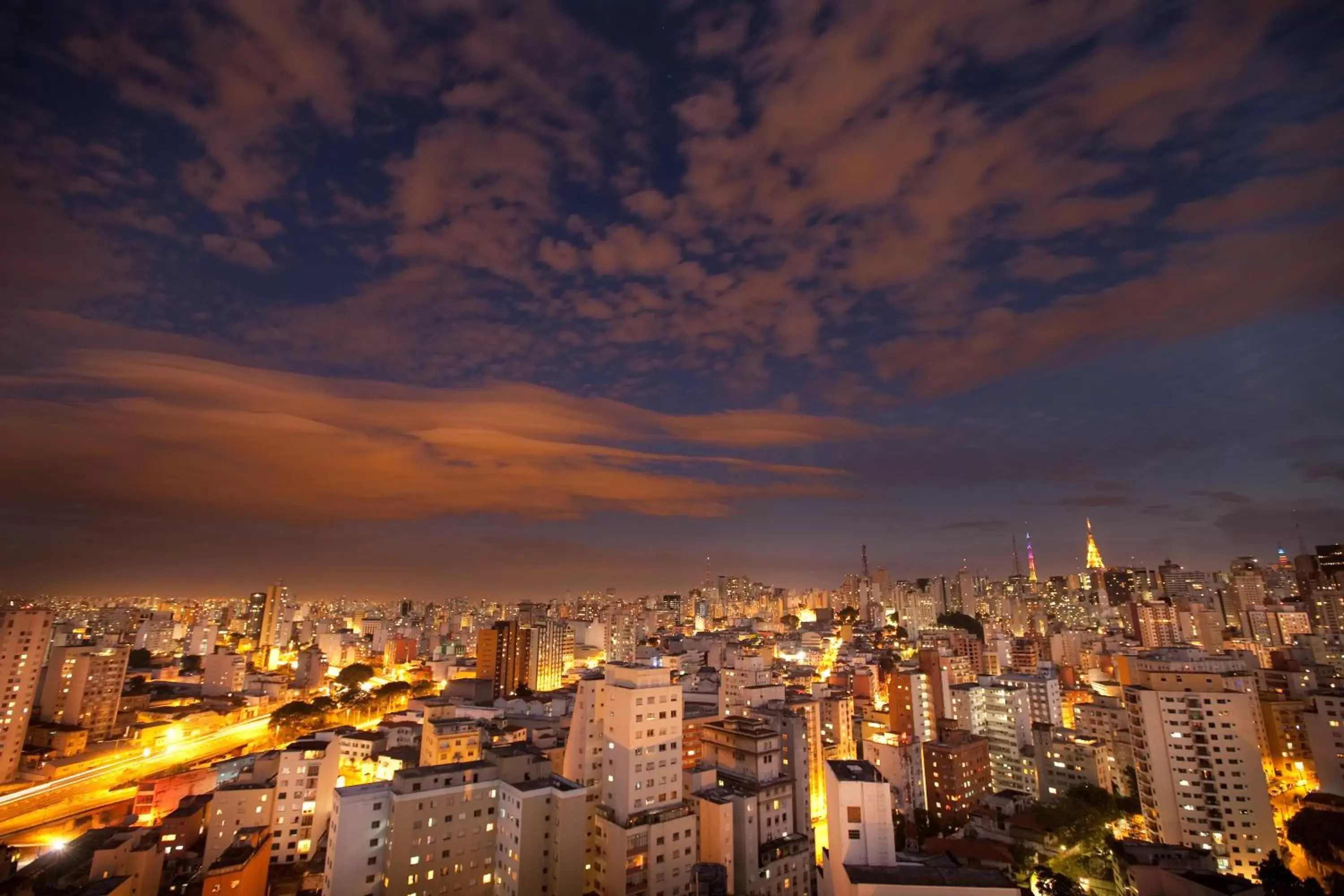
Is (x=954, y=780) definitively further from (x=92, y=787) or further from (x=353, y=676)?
(x=353, y=676)

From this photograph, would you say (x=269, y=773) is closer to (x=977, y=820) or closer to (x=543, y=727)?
(x=543, y=727)

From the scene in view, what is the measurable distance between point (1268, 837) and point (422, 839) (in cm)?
2582

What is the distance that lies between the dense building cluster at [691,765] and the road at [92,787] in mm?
192

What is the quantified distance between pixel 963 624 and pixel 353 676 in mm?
60025

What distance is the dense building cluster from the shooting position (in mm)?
16141

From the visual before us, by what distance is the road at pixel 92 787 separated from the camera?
26.8 metres

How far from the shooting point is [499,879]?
16469mm

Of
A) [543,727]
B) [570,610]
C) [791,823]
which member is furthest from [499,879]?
[570,610]

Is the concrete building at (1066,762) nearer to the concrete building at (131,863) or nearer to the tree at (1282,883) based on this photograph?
the tree at (1282,883)

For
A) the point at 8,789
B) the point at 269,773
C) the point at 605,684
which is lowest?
the point at 8,789

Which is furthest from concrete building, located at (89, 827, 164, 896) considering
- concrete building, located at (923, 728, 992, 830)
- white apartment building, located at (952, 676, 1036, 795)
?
white apartment building, located at (952, 676, 1036, 795)

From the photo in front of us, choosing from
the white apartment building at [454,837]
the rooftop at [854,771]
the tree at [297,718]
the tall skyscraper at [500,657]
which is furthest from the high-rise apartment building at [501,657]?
the rooftop at [854,771]

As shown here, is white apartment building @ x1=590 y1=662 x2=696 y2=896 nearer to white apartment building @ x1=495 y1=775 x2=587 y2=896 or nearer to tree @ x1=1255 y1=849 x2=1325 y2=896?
white apartment building @ x1=495 y1=775 x2=587 y2=896

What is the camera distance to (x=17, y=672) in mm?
31500
